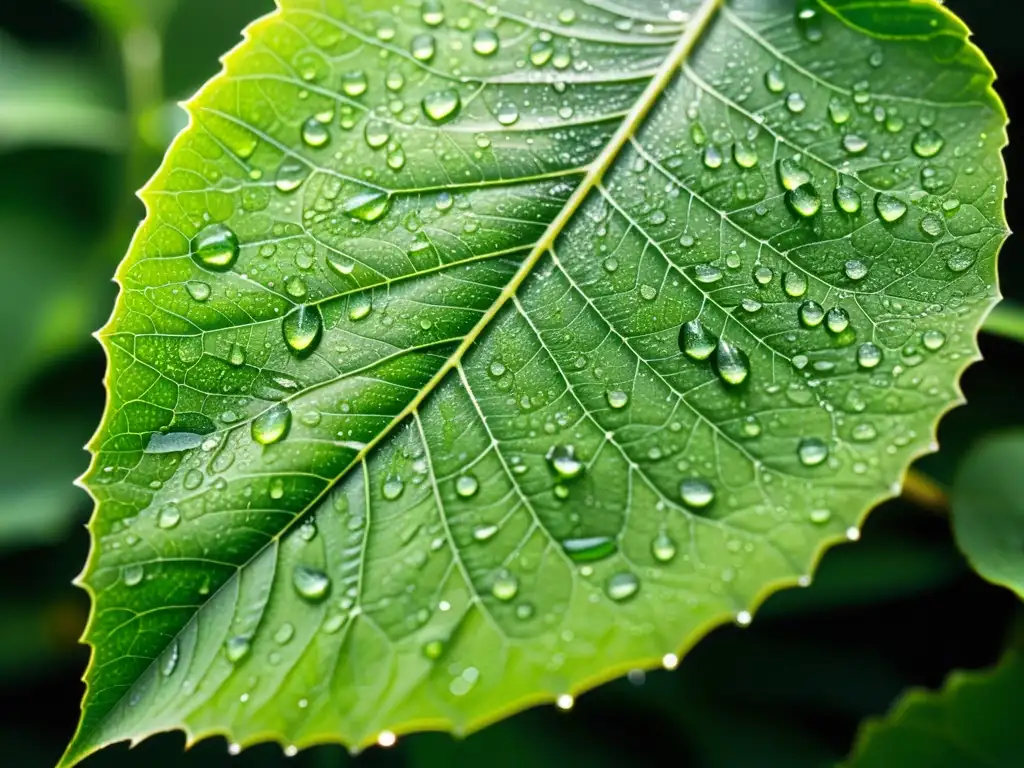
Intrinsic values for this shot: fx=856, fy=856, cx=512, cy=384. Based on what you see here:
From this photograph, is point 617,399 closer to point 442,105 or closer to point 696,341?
point 696,341

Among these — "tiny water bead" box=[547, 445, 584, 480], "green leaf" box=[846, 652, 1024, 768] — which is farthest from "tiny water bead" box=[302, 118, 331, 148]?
"green leaf" box=[846, 652, 1024, 768]

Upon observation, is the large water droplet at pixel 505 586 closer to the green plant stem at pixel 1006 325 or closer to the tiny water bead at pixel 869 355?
the tiny water bead at pixel 869 355

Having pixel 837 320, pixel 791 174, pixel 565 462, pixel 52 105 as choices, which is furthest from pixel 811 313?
pixel 52 105

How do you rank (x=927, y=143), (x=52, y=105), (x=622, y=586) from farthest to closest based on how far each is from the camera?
(x=52, y=105) < (x=927, y=143) < (x=622, y=586)

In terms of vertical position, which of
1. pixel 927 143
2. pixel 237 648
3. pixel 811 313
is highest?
pixel 927 143

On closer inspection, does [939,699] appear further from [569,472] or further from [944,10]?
[944,10]

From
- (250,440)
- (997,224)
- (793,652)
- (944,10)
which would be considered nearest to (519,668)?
(250,440)
